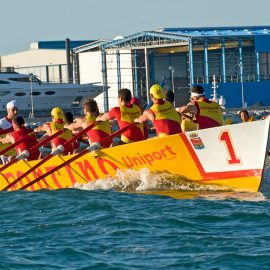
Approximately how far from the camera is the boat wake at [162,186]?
64.1 feet

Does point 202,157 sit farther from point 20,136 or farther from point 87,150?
point 20,136

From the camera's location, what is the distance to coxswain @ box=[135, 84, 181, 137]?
20469 millimetres

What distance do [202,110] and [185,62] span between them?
176ft

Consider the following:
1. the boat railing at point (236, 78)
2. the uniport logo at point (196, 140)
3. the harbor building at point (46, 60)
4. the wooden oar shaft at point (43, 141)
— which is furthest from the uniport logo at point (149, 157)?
the harbor building at point (46, 60)

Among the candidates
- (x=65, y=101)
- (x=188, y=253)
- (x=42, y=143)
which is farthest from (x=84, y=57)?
(x=188, y=253)

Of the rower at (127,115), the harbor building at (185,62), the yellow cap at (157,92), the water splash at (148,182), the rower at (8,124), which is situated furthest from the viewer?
the harbor building at (185,62)

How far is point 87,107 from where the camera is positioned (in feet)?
71.3

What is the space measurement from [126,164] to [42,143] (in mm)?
1920

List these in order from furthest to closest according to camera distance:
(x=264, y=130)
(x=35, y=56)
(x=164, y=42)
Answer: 1. (x=35, y=56)
2. (x=164, y=42)
3. (x=264, y=130)

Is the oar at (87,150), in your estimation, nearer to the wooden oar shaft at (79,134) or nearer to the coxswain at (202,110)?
the wooden oar shaft at (79,134)

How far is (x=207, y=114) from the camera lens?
20859 millimetres

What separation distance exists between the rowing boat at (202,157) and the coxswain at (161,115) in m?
0.54

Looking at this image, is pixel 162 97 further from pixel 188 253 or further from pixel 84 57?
pixel 84 57

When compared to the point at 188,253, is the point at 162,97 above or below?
above
